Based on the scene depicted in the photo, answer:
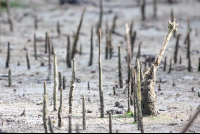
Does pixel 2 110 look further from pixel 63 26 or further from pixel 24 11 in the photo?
pixel 24 11

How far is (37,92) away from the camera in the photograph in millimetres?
5617

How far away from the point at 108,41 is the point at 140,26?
2.95 metres

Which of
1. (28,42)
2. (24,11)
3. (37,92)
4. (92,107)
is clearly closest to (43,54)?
(28,42)

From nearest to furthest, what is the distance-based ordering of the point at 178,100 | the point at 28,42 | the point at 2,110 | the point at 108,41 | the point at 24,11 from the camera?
the point at 2,110 → the point at 178,100 → the point at 108,41 → the point at 28,42 → the point at 24,11

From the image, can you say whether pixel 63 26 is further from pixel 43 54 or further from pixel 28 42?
pixel 43 54

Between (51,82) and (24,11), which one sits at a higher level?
(24,11)

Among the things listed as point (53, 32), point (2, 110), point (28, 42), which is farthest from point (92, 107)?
point (53, 32)

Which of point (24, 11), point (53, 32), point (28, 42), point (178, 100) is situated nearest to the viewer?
point (178, 100)

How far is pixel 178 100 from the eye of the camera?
5.25 m

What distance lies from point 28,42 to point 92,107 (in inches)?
187

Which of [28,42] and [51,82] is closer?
[51,82]

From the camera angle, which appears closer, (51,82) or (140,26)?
(51,82)

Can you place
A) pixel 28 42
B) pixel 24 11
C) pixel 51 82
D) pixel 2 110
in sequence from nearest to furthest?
pixel 2 110 → pixel 51 82 → pixel 28 42 → pixel 24 11

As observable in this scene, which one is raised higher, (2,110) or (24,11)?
(24,11)
